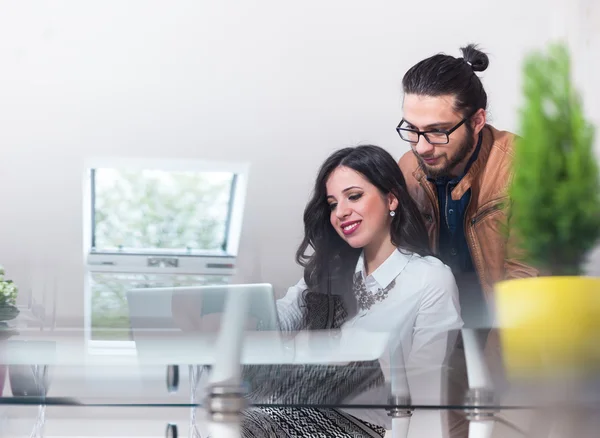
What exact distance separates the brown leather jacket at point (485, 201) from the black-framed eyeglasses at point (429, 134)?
2.1 inches

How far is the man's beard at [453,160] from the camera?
1.98m

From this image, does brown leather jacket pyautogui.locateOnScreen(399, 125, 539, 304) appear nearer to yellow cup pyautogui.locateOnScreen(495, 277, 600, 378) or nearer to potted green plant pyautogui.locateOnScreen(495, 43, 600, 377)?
potted green plant pyautogui.locateOnScreen(495, 43, 600, 377)

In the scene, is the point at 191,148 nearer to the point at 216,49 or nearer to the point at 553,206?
the point at 216,49

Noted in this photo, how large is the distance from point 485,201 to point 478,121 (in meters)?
0.21


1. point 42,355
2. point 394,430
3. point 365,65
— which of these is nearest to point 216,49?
point 365,65

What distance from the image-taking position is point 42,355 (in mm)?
1373

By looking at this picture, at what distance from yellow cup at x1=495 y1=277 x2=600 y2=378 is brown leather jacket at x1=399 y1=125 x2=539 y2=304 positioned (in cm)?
89

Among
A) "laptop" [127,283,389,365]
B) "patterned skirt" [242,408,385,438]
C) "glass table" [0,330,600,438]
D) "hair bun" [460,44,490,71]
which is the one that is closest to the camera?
"glass table" [0,330,600,438]

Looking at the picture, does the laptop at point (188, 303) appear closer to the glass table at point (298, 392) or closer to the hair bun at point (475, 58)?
the glass table at point (298, 392)

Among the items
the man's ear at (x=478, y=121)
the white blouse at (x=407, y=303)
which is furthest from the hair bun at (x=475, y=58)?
the white blouse at (x=407, y=303)

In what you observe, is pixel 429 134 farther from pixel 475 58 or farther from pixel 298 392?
pixel 298 392

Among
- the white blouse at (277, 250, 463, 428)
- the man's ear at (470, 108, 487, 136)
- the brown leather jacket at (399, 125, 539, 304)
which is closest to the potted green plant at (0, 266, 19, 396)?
the white blouse at (277, 250, 463, 428)

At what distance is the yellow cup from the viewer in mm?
1030

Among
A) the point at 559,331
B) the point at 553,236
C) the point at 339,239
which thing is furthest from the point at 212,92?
the point at 559,331
